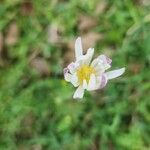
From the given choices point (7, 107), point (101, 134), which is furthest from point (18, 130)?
point (101, 134)

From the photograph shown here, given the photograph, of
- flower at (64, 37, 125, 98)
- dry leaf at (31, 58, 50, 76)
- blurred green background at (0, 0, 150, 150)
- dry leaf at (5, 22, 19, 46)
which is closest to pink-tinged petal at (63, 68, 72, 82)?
flower at (64, 37, 125, 98)

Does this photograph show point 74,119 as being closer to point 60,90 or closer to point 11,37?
point 60,90

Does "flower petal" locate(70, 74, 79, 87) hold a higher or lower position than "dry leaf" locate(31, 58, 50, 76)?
lower

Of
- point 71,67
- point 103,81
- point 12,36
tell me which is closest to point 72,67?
point 71,67

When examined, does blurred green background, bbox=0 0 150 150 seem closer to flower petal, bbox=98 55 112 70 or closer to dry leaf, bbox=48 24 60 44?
dry leaf, bbox=48 24 60 44

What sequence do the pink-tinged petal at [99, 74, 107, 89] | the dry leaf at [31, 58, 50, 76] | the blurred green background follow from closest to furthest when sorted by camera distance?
the pink-tinged petal at [99, 74, 107, 89] < the blurred green background < the dry leaf at [31, 58, 50, 76]

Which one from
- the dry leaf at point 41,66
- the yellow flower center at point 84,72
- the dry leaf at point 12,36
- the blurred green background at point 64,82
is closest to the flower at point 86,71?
the yellow flower center at point 84,72
